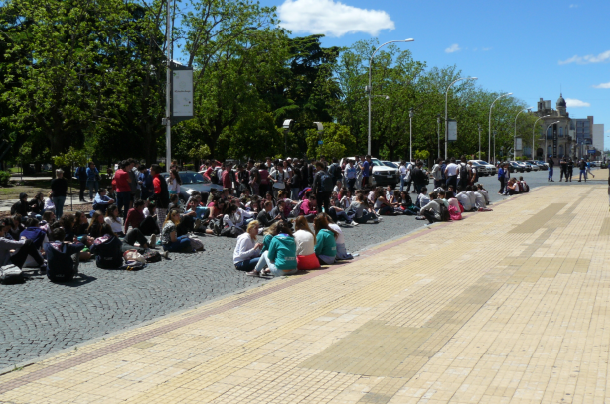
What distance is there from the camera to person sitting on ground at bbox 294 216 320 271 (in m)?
11.6

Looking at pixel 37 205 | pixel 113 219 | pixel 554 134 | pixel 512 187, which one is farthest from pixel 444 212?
pixel 554 134

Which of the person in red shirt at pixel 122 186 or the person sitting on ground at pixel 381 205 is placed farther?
the person sitting on ground at pixel 381 205

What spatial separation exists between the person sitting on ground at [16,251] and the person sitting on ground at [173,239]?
9.45ft

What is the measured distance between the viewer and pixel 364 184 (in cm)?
2736

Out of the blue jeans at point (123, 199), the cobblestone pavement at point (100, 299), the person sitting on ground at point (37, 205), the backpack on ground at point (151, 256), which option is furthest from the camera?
the blue jeans at point (123, 199)

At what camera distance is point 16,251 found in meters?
11.2

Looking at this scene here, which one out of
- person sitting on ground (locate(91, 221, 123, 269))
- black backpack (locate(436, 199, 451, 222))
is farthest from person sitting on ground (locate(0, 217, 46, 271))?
black backpack (locate(436, 199, 451, 222))

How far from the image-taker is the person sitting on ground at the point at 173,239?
13758mm

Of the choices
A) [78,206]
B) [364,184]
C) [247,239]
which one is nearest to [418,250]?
[247,239]

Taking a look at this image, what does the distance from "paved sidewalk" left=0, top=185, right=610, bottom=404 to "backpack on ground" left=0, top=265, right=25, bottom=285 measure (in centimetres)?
372

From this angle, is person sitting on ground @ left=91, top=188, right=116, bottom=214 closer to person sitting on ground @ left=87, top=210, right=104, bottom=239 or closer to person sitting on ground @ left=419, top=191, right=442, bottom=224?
person sitting on ground @ left=87, top=210, right=104, bottom=239

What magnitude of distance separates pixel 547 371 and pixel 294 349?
7.92ft

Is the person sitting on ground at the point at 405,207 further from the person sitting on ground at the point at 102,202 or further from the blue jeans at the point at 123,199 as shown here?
the person sitting on ground at the point at 102,202

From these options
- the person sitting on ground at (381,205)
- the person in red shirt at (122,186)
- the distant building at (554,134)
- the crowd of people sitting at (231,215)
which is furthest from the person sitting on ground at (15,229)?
the distant building at (554,134)
